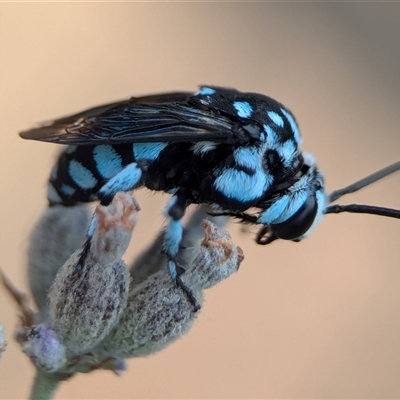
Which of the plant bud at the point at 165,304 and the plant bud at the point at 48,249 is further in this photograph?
the plant bud at the point at 48,249

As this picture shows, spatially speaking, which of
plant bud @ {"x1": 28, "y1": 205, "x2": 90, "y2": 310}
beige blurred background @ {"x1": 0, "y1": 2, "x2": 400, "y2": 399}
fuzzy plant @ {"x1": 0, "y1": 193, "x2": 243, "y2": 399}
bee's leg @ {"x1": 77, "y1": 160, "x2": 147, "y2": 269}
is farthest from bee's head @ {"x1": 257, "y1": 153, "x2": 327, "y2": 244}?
beige blurred background @ {"x1": 0, "y1": 2, "x2": 400, "y2": 399}

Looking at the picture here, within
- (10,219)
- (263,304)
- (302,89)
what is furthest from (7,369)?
(302,89)

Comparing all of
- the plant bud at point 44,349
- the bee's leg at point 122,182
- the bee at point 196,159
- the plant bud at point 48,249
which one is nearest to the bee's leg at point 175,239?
the bee at point 196,159

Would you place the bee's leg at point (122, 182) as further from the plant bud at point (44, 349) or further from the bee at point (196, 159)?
the plant bud at point (44, 349)

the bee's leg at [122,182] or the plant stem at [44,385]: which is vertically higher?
the bee's leg at [122,182]

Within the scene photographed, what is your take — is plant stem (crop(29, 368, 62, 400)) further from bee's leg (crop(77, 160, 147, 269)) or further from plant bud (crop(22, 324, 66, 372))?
bee's leg (crop(77, 160, 147, 269))

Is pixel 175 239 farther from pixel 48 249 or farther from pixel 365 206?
pixel 365 206
